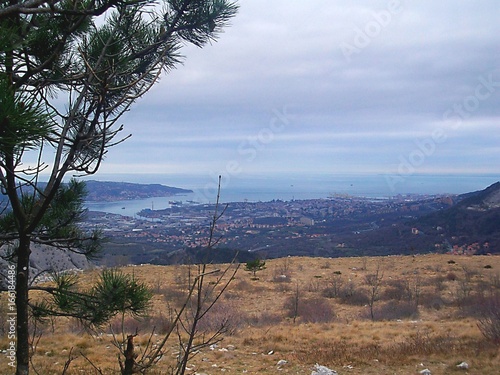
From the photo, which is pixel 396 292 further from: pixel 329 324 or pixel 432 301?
pixel 329 324

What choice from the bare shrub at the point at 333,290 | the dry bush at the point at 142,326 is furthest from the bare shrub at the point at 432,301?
the dry bush at the point at 142,326

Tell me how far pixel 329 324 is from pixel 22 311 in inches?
304

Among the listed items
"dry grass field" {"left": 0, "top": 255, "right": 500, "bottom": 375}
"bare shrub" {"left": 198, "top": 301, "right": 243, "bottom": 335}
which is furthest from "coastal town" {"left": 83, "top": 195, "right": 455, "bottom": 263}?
"bare shrub" {"left": 198, "top": 301, "right": 243, "bottom": 335}

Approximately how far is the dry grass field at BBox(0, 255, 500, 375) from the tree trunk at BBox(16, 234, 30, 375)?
0.28 meters

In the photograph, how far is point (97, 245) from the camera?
2607mm

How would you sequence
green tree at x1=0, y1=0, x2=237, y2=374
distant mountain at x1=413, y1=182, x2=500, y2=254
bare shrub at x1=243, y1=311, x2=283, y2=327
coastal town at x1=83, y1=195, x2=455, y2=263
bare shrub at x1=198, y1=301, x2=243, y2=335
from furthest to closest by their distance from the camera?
distant mountain at x1=413, y1=182, x2=500, y2=254
coastal town at x1=83, y1=195, x2=455, y2=263
bare shrub at x1=243, y1=311, x2=283, y2=327
bare shrub at x1=198, y1=301, x2=243, y2=335
green tree at x1=0, y1=0, x2=237, y2=374

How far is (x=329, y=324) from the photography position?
8625 millimetres

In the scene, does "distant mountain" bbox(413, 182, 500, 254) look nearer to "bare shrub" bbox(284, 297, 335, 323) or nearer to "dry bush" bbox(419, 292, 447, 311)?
"dry bush" bbox(419, 292, 447, 311)

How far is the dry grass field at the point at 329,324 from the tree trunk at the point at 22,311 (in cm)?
28

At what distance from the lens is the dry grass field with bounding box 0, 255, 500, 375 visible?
537 cm

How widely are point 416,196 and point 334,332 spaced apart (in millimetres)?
43171

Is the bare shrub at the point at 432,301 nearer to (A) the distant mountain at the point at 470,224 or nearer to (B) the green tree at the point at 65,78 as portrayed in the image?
(B) the green tree at the point at 65,78

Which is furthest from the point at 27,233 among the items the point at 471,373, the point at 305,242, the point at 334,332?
the point at 305,242

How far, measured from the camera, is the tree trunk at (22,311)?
177 cm
